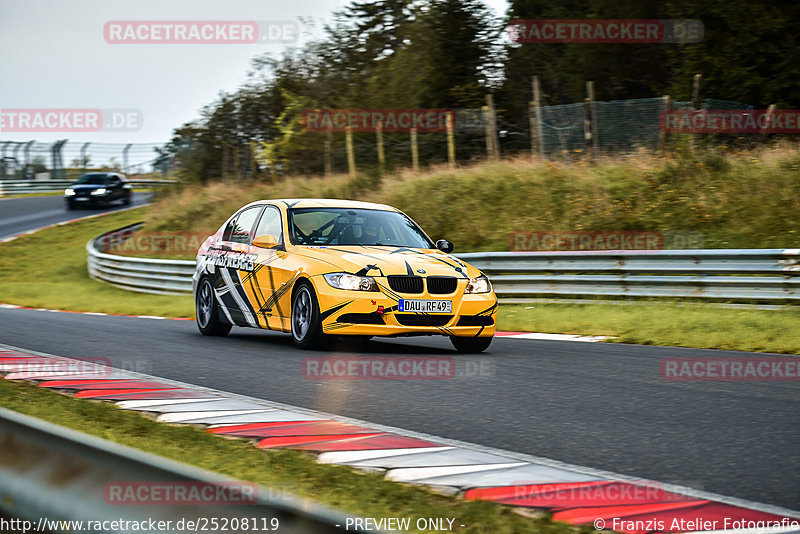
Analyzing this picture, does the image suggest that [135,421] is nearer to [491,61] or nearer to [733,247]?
[733,247]

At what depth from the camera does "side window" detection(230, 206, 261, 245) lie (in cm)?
1165

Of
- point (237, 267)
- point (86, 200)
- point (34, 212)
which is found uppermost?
point (86, 200)

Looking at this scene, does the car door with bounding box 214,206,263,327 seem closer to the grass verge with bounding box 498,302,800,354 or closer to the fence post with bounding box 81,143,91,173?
the grass verge with bounding box 498,302,800,354

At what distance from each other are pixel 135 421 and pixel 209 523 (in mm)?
3487

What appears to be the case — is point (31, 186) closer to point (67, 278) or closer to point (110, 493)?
point (67, 278)

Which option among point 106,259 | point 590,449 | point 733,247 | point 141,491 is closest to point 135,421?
point 590,449

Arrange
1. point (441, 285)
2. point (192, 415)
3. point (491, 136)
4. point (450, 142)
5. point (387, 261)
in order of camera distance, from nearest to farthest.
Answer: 1. point (192, 415)
2. point (441, 285)
3. point (387, 261)
4. point (491, 136)
5. point (450, 142)

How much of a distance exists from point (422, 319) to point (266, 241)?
1926mm

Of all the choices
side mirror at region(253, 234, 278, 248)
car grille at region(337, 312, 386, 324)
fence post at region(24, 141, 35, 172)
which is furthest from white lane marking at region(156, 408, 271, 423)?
fence post at region(24, 141, 35, 172)

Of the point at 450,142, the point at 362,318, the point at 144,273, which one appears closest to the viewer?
the point at 362,318

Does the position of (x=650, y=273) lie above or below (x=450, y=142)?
below

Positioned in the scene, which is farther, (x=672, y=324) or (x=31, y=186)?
(x=31, y=186)

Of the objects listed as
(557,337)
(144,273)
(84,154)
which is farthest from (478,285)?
(84,154)

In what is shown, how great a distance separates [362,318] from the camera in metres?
9.58
